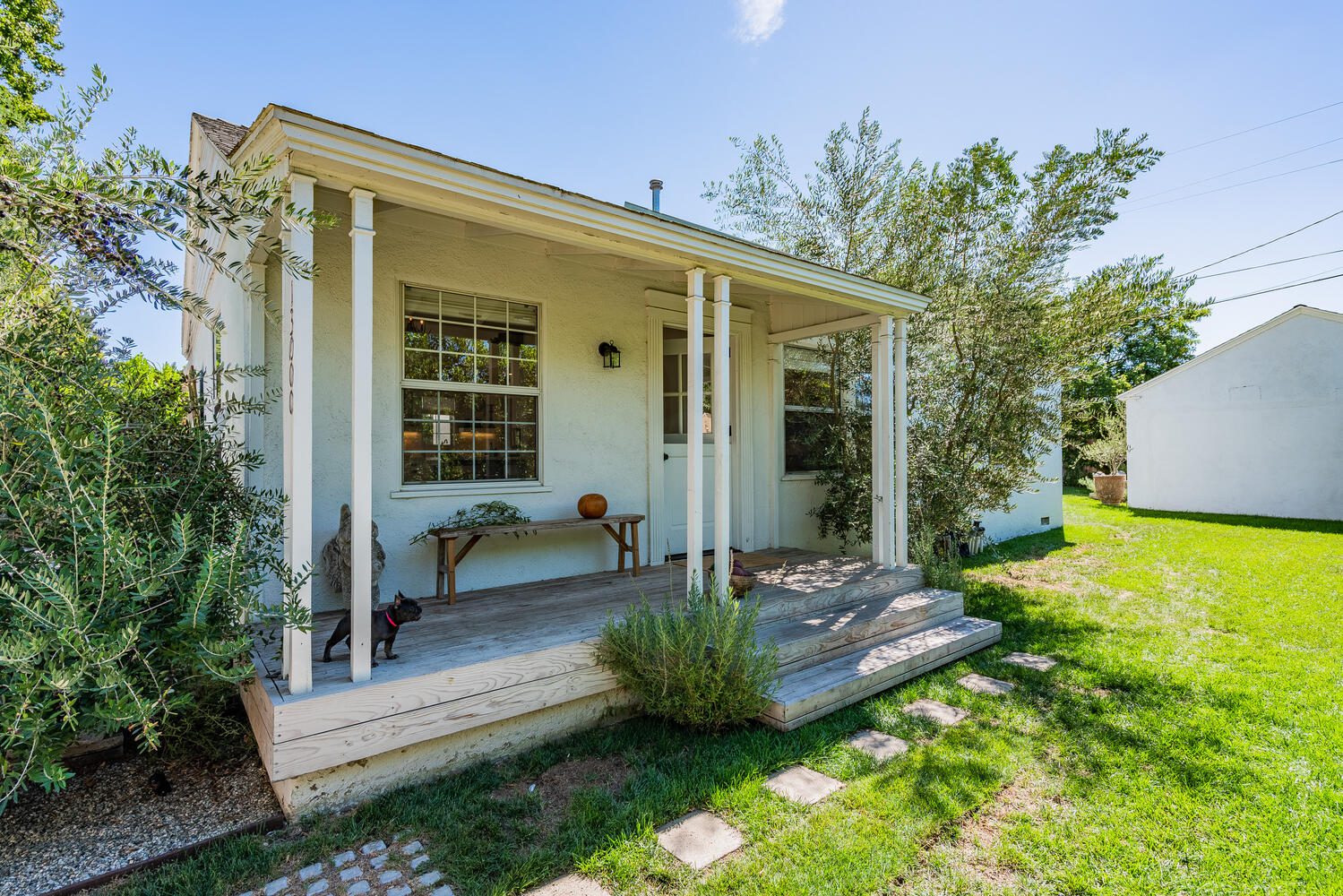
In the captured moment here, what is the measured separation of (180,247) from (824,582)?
13.0ft

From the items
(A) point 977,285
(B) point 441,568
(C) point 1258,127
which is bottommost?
(B) point 441,568

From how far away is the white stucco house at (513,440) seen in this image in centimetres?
236

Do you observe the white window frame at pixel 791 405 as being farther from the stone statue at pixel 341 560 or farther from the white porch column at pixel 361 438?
the white porch column at pixel 361 438

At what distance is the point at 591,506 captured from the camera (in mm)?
4523

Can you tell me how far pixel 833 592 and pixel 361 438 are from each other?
3.12m

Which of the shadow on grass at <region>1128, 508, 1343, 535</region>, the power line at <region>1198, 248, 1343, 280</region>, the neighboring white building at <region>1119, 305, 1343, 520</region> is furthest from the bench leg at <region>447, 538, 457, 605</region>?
the power line at <region>1198, 248, 1343, 280</region>

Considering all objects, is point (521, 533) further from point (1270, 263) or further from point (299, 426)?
point (1270, 263)

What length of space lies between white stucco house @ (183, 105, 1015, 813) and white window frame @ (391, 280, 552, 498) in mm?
17

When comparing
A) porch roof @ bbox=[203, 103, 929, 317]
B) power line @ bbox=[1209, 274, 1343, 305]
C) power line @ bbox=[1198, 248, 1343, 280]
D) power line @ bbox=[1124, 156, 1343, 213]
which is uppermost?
power line @ bbox=[1124, 156, 1343, 213]

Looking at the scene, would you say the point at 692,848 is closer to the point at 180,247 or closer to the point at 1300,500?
the point at 180,247

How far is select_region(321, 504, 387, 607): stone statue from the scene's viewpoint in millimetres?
3406

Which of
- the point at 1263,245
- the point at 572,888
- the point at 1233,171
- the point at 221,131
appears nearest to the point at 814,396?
the point at 572,888

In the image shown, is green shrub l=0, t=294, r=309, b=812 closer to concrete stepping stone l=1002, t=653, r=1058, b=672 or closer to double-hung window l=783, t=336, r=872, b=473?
concrete stepping stone l=1002, t=653, r=1058, b=672

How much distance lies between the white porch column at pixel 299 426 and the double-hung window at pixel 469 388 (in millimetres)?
1632
